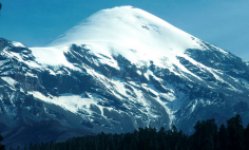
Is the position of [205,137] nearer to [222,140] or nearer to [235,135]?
[222,140]

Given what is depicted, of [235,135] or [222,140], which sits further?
[222,140]

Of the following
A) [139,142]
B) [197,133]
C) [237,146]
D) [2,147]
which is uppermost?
[139,142]

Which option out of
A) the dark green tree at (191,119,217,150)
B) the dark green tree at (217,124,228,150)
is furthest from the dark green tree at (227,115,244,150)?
the dark green tree at (191,119,217,150)

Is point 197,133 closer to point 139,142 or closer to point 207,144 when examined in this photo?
point 207,144

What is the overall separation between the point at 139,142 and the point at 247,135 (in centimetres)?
6457

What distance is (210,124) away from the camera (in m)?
156

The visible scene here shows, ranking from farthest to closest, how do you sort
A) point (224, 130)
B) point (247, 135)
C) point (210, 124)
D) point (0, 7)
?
point (210, 124) < point (224, 130) < point (247, 135) < point (0, 7)

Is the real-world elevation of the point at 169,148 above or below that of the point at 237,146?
above

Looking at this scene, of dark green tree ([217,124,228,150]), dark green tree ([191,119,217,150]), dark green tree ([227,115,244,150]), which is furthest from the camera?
dark green tree ([191,119,217,150])

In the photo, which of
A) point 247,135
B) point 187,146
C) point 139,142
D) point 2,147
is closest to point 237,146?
point 247,135

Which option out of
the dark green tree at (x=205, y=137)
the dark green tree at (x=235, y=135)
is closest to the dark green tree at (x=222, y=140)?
the dark green tree at (x=235, y=135)

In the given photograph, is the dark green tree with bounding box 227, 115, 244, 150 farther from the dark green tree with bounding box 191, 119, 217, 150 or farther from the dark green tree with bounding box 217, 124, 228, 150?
the dark green tree with bounding box 191, 119, 217, 150

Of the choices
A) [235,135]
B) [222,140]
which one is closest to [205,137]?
[222,140]

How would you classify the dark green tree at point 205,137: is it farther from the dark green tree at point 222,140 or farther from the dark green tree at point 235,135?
the dark green tree at point 235,135
